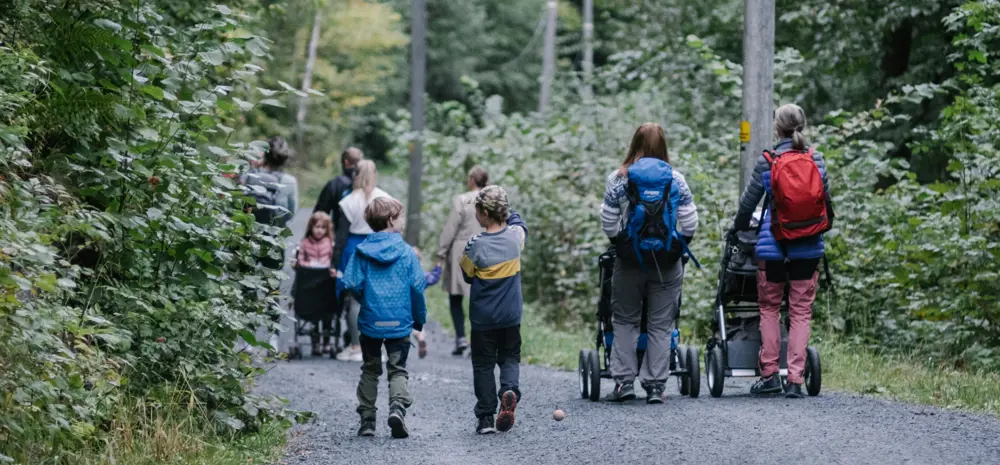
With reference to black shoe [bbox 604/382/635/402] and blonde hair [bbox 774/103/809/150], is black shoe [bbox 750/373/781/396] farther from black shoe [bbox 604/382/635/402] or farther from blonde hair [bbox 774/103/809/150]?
blonde hair [bbox 774/103/809/150]

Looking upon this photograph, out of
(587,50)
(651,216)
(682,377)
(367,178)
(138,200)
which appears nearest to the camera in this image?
(138,200)

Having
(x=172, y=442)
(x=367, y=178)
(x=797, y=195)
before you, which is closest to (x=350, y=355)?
(x=367, y=178)

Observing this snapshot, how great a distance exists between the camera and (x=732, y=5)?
69.9 feet

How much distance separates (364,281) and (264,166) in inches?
169

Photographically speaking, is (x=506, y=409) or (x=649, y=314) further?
(x=649, y=314)

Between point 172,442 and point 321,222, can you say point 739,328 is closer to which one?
point 172,442

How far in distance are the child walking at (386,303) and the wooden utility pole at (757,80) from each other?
11.9 ft

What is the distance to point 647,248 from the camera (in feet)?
27.8

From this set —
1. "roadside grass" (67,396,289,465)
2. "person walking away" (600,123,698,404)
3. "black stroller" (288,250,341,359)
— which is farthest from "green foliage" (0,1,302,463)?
"black stroller" (288,250,341,359)

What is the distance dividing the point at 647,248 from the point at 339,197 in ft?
17.0

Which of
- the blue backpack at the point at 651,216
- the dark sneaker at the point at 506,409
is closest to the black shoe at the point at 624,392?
the blue backpack at the point at 651,216

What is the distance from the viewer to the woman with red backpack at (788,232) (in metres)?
8.50

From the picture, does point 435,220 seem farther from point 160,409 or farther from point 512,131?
point 160,409

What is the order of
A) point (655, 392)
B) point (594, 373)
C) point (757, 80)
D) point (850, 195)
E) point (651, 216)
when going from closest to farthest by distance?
point (651, 216) → point (655, 392) → point (594, 373) → point (757, 80) → point (850, 195)
